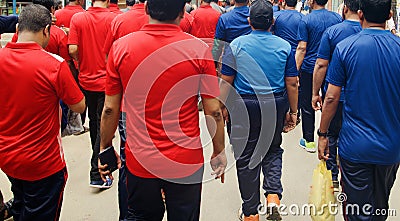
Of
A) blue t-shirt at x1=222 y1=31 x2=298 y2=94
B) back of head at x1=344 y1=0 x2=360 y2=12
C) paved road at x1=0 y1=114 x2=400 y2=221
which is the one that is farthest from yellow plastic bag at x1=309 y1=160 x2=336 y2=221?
back of head at x1=344 y1=0 x2=360 y2=12

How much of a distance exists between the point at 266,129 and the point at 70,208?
1911 mm

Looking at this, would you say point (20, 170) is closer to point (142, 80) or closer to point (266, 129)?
point (142, 80)

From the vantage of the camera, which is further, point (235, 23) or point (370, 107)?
point (235, 23)

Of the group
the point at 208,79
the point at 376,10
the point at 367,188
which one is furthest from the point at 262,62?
the point at 367,188

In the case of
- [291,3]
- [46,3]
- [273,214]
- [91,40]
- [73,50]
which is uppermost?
[291,3]

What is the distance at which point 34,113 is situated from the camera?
253 centimetres

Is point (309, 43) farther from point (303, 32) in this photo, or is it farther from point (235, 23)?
point (235, 23)

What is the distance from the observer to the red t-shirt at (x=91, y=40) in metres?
4.02

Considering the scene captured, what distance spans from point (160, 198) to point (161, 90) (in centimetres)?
64

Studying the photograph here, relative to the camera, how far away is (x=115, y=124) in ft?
7.98

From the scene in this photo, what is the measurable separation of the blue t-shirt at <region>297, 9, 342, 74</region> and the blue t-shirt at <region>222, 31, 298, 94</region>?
165 cm

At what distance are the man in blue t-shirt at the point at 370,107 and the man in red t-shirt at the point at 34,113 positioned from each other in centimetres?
169

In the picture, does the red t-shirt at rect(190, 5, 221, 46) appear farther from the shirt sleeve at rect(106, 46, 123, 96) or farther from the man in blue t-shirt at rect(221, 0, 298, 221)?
the shirt sleeve at rect(106, 46, 123, 96)

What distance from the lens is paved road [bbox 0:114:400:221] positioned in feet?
12.2
